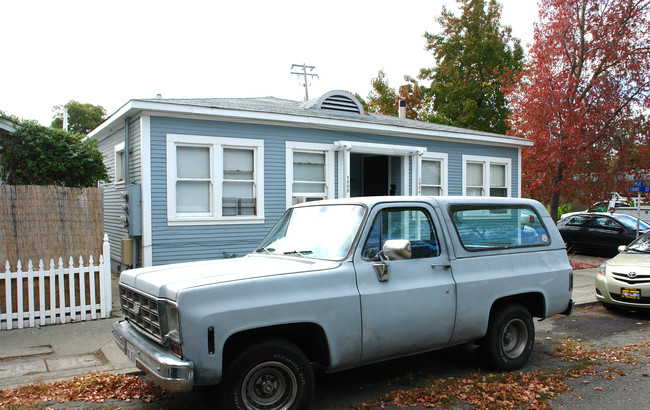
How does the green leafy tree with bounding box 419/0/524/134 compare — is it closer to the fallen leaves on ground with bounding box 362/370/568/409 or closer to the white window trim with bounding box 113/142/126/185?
the white window trim with bounding box 113/142/126/185

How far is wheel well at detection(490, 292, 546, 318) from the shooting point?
214 inches

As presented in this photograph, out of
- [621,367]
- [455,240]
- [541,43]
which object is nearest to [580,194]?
[541,43]

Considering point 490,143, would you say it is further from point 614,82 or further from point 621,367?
point 621,367

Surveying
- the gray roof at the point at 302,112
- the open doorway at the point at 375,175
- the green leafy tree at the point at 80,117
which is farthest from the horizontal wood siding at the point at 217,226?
the green leafy tree at the point at 80,117

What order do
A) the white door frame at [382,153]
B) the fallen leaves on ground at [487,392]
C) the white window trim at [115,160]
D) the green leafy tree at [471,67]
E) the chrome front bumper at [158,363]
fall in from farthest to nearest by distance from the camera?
the green leafy tree at [471,67] < the white door frame at [382,153] < the white window trim at [115,160] < the fallen leaves on ground at [487,392] < the chrome front bumper at [158,363]

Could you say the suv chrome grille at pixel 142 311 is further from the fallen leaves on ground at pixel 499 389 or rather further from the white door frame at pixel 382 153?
the white door frame at pixel 382 153

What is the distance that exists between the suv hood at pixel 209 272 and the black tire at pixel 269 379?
59cm

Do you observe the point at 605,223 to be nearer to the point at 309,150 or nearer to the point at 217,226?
the point at 309,150

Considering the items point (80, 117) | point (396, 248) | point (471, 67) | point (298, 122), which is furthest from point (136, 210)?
point (80, 117)

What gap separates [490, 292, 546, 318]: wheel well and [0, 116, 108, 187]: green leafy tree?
8.20 metres

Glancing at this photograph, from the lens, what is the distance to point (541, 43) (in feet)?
56.9

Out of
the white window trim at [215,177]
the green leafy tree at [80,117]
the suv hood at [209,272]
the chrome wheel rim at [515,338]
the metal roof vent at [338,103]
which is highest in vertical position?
the green leafy tree at [80,117]

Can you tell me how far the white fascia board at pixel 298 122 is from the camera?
33.3ft

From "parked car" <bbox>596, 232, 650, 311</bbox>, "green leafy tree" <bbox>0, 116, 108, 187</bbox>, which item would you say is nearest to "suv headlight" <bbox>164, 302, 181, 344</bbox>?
"green leafy tree" <bbox>0, 116, 108, 187</bbox>
